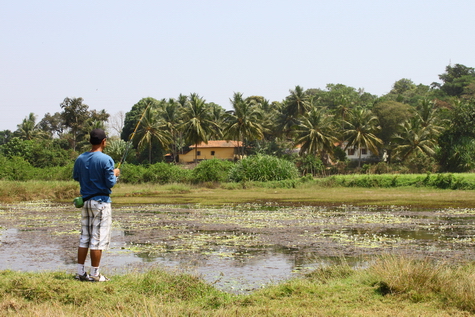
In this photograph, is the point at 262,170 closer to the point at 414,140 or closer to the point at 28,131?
the point at 414,140

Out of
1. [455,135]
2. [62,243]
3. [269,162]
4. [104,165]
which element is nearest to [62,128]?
[269,162]

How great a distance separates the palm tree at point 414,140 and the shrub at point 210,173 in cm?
2077

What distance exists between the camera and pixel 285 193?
35.7 meters

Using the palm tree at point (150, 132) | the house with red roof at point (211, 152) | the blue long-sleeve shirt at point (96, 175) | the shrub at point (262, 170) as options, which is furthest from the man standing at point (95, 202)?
the house with red roof at point (211, 152)

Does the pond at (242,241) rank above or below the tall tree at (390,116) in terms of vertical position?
below

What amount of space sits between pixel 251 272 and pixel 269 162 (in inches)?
1429

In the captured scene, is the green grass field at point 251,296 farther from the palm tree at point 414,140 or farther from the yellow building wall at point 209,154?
the yellow building wall at point 209,154

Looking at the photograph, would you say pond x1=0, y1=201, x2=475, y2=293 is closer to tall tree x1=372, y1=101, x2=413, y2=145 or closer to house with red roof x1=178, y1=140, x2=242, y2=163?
tall tree x1=372, y1=101, x2=413, y2=145

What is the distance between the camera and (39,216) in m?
19.7

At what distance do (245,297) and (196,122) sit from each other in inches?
2255

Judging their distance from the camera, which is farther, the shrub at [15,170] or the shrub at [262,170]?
the shrub at [262,170]

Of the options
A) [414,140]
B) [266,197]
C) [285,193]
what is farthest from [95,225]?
[414,140]

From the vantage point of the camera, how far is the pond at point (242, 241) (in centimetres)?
940

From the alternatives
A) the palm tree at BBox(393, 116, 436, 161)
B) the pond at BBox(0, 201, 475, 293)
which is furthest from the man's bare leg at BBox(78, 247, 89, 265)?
the palm tree at BBox(393, 116, 436, 161)
